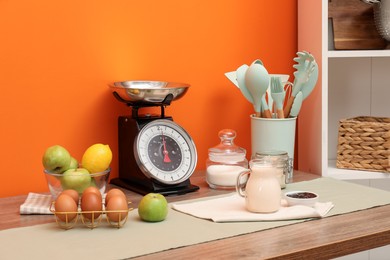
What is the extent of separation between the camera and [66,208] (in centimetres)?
151

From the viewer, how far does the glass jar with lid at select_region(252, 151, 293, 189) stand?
1930mm

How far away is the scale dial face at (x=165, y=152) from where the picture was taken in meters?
1.88

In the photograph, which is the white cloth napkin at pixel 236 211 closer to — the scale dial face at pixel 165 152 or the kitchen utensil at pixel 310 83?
the scale dial face at pixel 165 152

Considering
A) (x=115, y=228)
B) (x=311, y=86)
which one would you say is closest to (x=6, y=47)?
(x=115, y=228)

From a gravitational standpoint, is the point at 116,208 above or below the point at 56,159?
below

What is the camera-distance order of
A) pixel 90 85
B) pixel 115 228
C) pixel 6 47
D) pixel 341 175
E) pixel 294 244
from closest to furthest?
pixel 294 244 < pixel 115 228 < pixel 6 47 < pixel 90 85 < pixel 341 175

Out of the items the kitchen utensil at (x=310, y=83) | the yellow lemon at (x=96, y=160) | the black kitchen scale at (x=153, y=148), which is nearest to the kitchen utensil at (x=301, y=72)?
the kitchen utensil at (x=310, y=83)

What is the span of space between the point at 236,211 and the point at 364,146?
728 mm

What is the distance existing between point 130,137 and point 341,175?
0.73 metres

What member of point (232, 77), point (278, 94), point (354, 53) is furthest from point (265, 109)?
point (354, 53)

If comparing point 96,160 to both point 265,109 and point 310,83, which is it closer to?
point 265,109

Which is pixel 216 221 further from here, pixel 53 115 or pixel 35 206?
pixel 53 115

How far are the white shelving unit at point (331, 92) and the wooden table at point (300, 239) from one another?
20.6 inches

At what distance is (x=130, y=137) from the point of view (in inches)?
77.6
